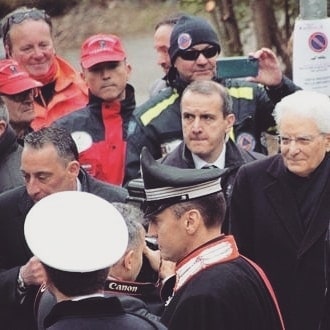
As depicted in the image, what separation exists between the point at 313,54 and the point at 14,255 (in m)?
2.17

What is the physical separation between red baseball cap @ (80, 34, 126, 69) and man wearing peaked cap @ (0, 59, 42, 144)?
0.40 m

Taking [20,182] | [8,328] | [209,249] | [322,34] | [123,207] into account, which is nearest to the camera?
[209,249]

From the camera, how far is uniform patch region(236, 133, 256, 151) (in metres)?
6.92

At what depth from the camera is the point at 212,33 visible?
23.1 ft

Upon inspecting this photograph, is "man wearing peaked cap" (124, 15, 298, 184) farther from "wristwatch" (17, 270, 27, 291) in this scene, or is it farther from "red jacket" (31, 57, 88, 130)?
"wristwatch" (17, 270, 27, 291)

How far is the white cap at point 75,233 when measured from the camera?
3938 mm

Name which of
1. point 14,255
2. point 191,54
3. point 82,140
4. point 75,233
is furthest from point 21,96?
point 75,233

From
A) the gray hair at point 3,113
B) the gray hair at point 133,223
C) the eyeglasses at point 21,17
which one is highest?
the eyeglasses at point 21,17

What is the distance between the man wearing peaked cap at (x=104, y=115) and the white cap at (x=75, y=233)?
2.85 metres

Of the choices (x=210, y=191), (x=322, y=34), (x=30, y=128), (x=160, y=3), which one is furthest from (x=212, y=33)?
(x=160, y=3)

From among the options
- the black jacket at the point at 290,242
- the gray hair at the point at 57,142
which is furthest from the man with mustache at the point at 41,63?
the black jacket at the point at 290,242

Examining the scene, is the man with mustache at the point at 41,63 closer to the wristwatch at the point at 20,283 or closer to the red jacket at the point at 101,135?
the red jacket at the point at 101,135

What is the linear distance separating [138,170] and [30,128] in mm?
689

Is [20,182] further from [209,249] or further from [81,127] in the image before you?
[209,249]
